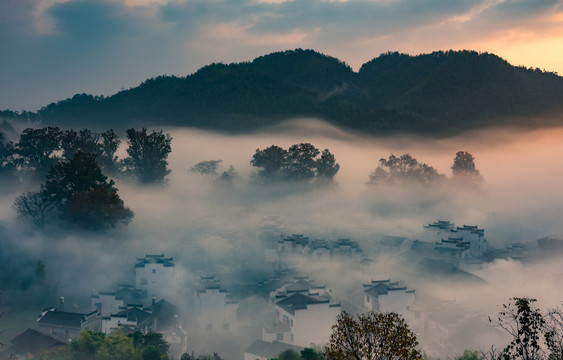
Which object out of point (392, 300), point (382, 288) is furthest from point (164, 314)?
point (392, 300)

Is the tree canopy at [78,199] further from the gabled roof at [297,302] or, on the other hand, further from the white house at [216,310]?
the gabled roof at [297,302]

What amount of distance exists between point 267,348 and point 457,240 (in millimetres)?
33749

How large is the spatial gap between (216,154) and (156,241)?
6006 centimetres

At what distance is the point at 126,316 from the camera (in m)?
46.5

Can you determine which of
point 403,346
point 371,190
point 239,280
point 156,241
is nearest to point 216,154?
point 371,190

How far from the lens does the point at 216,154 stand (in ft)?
414

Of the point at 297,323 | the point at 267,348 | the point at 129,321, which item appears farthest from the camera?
the point at 297,323

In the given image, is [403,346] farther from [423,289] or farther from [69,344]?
[423,289]

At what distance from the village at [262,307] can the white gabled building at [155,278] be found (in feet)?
0.34

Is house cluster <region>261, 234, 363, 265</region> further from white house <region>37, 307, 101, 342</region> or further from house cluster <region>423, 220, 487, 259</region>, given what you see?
white house <region>37, 307, 101, 342</region>

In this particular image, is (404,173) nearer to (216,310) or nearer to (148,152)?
(148,152)

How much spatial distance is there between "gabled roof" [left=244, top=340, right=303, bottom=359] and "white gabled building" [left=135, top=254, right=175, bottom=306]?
14.6 m

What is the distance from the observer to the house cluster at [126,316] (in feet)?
142

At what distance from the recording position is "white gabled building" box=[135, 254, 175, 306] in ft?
181
